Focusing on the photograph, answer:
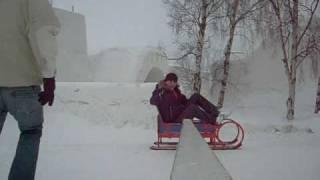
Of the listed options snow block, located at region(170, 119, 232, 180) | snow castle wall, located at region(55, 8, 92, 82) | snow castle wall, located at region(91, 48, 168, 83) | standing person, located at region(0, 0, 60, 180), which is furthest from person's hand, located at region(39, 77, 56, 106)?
snow castle wall, located at region(55, 8, 92, 82)

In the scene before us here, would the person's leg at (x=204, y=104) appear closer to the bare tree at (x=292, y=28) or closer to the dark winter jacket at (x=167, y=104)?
the dark winter jacket at (x=167, y=104)

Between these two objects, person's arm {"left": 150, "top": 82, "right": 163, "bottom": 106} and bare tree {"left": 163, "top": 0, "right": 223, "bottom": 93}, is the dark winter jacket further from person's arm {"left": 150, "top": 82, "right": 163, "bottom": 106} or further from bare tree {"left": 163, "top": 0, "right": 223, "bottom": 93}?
bare tree {"left": 163, "top": 0, "right": 223, "bottom": 93}

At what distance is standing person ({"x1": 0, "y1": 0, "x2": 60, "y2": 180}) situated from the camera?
2713mm

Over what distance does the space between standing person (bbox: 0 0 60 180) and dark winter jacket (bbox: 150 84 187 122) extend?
3.15m

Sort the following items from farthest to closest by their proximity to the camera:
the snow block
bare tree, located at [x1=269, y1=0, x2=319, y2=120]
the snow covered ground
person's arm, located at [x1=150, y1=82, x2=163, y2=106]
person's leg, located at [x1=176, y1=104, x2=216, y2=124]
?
bare tree, located at [x1=269, y1=0, x2=319, y2=120] → person's arm, located at [x1=150, y1=82, x2=163, y2=106] → person's leg, located at [x1=176, y1=104, x2=216, y2=124] → the snow covered ground → the snow block

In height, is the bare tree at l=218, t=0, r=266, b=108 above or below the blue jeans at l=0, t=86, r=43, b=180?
above

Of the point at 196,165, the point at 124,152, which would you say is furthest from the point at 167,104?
the point at 196,165

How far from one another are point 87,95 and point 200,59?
12.3ft

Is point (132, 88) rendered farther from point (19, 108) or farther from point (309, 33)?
point (19, 108)

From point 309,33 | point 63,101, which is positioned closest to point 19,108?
point 63,101

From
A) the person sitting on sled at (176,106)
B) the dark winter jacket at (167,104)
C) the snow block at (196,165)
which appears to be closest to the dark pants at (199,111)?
the person sitting on sled at (176,106)

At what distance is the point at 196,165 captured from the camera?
169 centimetres

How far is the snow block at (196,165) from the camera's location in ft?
4.89

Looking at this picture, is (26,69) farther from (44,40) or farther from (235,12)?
(235,12)
